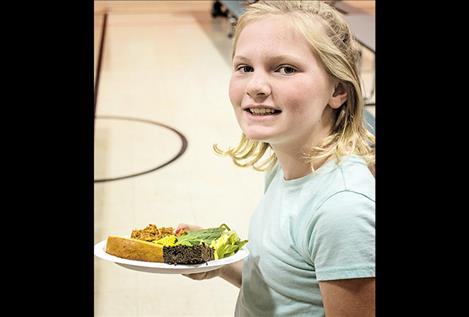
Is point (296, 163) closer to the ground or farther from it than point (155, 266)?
farther from it

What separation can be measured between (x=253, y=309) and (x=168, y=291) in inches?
83.0

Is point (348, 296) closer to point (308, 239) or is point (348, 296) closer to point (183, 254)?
point (308, 239)

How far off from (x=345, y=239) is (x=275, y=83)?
0.30 metres

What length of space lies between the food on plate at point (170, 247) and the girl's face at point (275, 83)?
0.24 meters

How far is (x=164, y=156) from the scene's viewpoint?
5.99 m

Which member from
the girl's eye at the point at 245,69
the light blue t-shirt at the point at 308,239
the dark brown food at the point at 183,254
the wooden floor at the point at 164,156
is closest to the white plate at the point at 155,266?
the dark brown food at the point at 183,254

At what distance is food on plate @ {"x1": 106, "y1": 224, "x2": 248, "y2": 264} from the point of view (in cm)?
157

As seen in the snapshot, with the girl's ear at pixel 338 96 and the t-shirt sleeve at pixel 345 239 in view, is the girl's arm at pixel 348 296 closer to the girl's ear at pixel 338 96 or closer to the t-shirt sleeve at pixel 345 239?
the t-shirt sleeve at pixel 345 239

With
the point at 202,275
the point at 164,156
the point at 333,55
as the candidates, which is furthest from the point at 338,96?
the point at 164,156

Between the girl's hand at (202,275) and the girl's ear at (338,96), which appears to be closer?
the girl's ear at (338,96)

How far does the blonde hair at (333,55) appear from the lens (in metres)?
1.59

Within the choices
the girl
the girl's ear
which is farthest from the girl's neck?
the girl's ear
